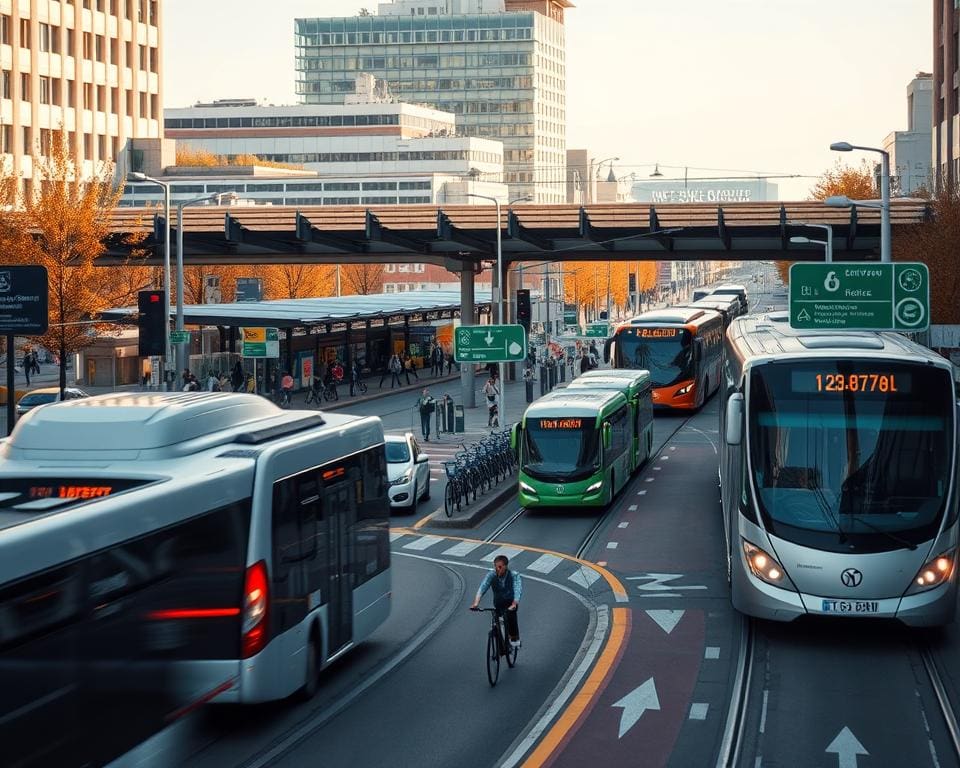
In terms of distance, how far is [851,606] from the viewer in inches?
648

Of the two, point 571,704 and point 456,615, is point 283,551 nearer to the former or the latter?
point 571,704

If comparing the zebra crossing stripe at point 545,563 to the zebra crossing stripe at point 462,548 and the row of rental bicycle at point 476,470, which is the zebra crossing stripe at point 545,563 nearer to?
the zebra crossing stripe at point 462,548

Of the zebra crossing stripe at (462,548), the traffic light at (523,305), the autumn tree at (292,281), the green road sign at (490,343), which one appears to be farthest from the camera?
the autumn tree at (292,281)

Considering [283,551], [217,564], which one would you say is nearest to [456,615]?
[283,551]

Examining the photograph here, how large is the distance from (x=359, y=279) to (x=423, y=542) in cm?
9692

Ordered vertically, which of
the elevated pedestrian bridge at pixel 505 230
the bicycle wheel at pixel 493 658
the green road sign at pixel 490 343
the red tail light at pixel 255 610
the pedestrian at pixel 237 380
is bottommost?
the bicycle wheel at pixel 493 658

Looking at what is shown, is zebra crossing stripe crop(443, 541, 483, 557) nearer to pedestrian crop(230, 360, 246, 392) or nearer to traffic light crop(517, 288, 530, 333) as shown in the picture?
traffic light crop(517, 288, 530, 333)

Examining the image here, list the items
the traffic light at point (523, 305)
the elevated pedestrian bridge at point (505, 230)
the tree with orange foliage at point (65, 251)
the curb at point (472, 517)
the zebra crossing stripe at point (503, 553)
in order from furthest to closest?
the traffic light at point (523, 305) → the elevated pedestrian bridge at point (505, 230) → the tree with orange foliage at point (65, 251) → the curb at point (472, 517) → the zebra crossing stripe at point (503, 553)

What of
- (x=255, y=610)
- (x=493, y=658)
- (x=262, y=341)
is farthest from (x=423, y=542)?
(x=262, y=341)

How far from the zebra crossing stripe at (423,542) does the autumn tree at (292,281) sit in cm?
7056

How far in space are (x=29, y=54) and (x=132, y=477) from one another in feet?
280

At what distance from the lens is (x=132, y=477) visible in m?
11.1

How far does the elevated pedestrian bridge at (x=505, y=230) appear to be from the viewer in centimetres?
5462

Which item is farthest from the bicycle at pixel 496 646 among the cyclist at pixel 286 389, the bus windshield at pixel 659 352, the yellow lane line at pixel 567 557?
the cyclist at pixel 286 389
